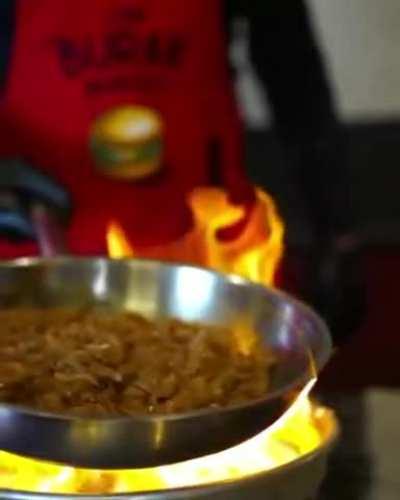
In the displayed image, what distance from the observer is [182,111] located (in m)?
1.13

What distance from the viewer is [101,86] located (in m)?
1.10

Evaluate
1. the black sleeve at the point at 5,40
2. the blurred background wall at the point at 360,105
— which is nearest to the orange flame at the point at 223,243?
the black sleeve at the point at 5,40

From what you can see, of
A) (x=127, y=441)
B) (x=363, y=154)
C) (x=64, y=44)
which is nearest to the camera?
(x=127, y=441)

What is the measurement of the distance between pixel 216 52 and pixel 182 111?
0.05 meters

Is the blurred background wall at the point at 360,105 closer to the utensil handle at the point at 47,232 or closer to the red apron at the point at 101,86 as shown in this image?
the red apron at the point at 101,86

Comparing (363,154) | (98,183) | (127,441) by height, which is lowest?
(363,154)

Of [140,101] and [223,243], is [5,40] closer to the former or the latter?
[140,101]

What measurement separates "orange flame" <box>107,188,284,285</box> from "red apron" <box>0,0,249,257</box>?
0.02 meters

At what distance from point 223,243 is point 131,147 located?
0.41 feet

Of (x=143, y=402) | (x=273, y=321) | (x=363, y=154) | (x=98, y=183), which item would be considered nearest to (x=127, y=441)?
(x=143, y=402)

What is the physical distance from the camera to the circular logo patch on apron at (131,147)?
1081mm

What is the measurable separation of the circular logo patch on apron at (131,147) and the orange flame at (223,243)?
40mm

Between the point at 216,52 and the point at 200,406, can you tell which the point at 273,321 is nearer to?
the point at 200,406

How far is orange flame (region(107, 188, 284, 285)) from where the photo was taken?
2.85 feet
